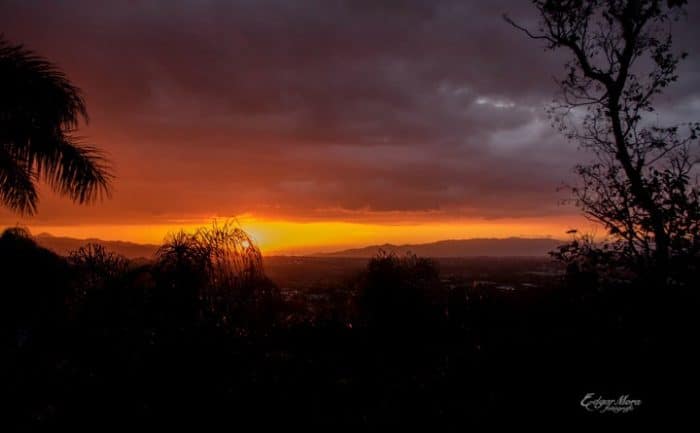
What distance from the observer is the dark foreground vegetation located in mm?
6824

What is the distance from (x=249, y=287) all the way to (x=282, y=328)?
1399mm

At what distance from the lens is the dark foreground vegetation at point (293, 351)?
269 inches

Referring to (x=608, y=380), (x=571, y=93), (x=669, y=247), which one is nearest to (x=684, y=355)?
(x=608, y=380)

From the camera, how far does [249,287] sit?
11297mm

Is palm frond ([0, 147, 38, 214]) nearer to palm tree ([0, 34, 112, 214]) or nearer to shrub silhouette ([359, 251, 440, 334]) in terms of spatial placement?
palm tree ([0, 34, 112, 214])

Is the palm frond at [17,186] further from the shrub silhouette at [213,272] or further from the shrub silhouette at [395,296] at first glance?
the shrub silhouette at [395,296]

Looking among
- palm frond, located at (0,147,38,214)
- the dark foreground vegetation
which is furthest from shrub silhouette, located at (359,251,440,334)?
palm frond, located at (0,147,38,214)

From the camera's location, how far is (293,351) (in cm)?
1032
